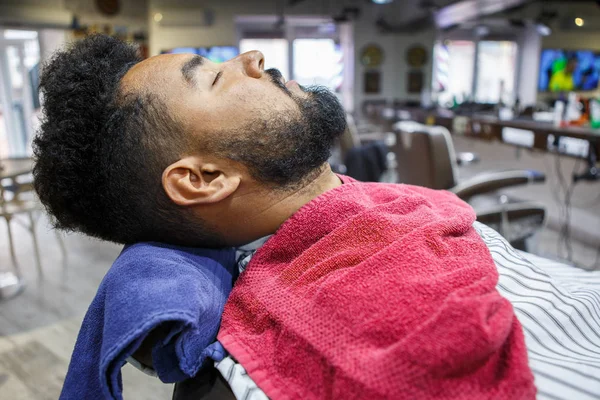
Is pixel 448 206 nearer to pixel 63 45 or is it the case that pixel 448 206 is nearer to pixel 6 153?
pixel 63 45

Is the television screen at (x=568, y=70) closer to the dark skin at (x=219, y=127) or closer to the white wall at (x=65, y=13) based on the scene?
the white wall at (x=65, y=13)

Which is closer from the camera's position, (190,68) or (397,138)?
(190,68)

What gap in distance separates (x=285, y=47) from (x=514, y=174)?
7477mm

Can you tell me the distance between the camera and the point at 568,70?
8148 mm

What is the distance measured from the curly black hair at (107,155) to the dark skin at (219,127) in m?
0.02

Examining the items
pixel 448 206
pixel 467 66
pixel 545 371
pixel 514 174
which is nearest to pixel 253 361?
pixel 545 371

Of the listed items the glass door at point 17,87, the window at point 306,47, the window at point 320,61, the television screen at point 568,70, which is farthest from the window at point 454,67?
the glass door at point 17,87

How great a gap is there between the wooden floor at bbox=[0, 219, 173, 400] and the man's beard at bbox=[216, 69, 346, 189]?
0.78m

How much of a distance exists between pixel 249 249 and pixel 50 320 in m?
2.03

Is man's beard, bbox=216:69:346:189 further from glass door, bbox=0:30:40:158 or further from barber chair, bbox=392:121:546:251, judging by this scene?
glass door, bbox=0:30:40:158

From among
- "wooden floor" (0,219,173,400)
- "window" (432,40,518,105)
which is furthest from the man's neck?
"window" (432,40,518,105)

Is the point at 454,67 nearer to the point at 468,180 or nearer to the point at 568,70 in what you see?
the point at 568,70

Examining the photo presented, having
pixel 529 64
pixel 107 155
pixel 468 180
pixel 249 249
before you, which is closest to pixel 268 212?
pixel 249 249

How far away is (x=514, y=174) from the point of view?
A: 227 centimetres
